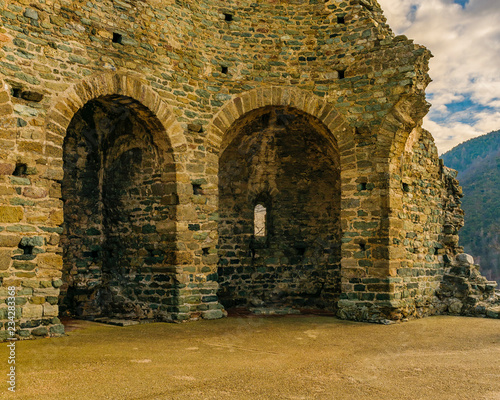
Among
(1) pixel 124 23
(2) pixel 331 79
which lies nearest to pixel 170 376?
(1) pixel 124 23

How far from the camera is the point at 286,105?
929 cm

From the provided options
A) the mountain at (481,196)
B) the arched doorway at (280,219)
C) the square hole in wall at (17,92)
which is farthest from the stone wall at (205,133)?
the mountain at (481,196)

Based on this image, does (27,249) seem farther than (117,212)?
No

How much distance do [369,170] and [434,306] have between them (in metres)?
3.37

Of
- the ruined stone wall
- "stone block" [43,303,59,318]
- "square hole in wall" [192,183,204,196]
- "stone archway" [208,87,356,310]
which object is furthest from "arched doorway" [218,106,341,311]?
"stone block" [43,303,59,318]

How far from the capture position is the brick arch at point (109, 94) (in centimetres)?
711

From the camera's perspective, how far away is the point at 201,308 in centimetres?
864

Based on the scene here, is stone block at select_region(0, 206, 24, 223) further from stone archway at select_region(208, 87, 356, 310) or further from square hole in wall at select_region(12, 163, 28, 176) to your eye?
stone archway at select_region(208, 87, 356, 310)

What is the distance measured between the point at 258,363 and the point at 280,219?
6.34 m

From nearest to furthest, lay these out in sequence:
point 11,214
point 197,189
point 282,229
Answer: point 11,214 → point 197,189 → point 282,229

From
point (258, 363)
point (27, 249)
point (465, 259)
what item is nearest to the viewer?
point (258, 363)

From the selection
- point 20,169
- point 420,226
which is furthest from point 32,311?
point 420,226

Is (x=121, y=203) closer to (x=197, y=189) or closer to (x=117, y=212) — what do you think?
(x=117, y=212)

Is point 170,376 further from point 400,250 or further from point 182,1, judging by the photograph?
point 182,1
